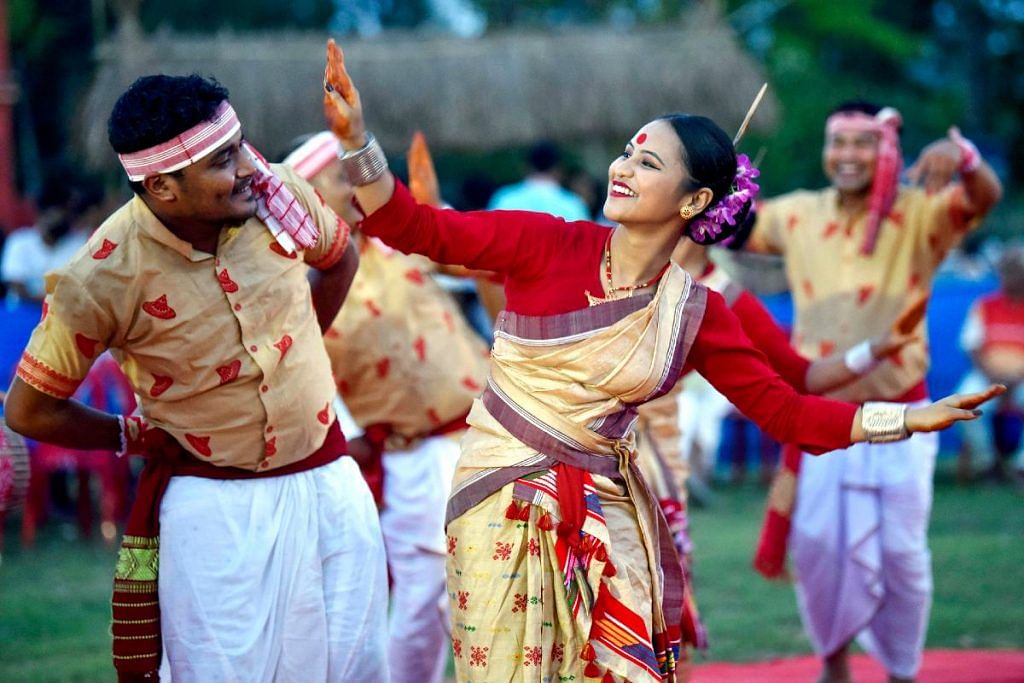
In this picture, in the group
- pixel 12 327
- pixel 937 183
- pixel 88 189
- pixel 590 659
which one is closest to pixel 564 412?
pixel 590 659

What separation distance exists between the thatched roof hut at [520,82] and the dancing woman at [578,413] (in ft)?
39.8

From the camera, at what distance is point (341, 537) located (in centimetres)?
408

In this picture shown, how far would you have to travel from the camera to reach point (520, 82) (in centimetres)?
1597

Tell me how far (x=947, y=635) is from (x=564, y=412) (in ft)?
13.8

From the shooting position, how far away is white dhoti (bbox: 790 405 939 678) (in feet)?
19.8

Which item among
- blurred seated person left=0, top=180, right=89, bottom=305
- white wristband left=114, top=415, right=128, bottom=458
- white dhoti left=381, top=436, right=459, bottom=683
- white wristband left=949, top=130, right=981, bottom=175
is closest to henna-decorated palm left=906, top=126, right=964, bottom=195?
white wristband left=949, top=130, right=981, bottom=175

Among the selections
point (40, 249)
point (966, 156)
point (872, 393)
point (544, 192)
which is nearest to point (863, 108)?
point (966, 156)

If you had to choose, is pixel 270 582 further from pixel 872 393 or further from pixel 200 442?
pixel 872 393

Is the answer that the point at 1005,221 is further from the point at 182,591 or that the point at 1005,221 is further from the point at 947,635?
the point at 182,591

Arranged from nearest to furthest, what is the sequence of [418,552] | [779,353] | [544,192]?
1. [779,353]
2. [418,552]
3. [544,192]

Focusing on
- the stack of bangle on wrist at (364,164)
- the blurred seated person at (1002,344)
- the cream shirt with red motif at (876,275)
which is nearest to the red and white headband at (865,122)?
the cream shirt with red motif at (876,275)

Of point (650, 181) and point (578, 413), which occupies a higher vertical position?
point (650, 181)

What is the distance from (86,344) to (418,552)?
226cm

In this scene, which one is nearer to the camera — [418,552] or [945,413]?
[945,413]
